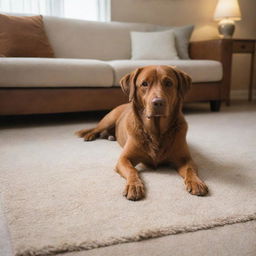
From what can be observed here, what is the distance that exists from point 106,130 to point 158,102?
0.93 metres

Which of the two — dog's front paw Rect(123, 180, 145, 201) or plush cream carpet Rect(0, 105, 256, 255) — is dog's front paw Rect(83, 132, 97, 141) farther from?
dog's front paw Rect(123, 180, 145, 201)

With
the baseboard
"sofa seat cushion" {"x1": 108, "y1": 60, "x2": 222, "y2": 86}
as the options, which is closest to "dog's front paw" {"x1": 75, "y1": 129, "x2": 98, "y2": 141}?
"sofa seat cushion" {"x1": 108, "y1": 60, "x2": 222, "y2": 86}

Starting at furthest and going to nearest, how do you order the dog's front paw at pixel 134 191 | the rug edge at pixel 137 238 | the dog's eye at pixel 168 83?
the dog's eye at pixel 168 83
the dog's front paw at pixel 134 191
the rug edge at pixel 137 238

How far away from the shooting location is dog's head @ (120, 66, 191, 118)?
1474mm

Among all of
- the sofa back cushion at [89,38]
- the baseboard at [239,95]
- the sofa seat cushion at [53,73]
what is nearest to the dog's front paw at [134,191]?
the sofa seat cushion at [53,73]

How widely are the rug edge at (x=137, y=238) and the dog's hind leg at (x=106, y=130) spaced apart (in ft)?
4.34

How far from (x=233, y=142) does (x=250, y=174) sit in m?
0.69

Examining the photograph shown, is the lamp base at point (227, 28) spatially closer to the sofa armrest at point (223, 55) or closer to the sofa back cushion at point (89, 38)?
the sofa armrest at point (223, 55)

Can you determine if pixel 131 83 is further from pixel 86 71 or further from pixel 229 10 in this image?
pixel 229 10

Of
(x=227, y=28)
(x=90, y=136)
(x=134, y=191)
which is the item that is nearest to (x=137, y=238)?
(x=134, y=191)

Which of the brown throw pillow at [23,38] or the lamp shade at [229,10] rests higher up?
the lamp shade at [229,10]

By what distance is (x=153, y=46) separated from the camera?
12.1 ft

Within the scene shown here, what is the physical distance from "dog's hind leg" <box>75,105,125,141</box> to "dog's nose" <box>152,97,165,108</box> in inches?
31.7

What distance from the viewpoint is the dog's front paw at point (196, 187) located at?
1250 mm
